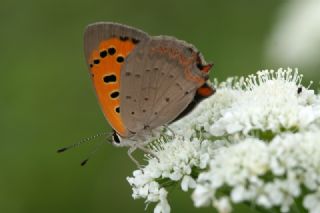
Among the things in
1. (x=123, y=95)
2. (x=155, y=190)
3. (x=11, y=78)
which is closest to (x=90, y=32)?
(x=123, y=95)

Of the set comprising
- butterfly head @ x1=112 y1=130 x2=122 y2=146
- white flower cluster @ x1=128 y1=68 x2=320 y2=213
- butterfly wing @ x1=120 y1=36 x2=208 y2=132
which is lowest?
white flower cluster @ x1=128 y1=68 x2=320 y2=213

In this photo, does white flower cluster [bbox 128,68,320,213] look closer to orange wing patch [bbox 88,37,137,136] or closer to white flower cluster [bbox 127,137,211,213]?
white flower cluster [bbox 127,137,211,213]

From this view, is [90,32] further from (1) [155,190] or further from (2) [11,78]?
(2) [11,78]

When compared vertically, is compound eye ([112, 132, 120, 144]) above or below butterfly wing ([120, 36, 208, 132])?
below

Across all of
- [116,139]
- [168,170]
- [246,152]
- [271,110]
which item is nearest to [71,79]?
[116,139]

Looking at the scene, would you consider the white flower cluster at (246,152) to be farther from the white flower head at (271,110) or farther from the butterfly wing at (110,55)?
the butterfly wing at (110,55)

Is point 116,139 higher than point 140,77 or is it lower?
lower

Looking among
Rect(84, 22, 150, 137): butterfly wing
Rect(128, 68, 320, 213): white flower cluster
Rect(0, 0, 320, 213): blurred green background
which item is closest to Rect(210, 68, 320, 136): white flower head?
Rect(128, 68, 320, 213): white flower cluster

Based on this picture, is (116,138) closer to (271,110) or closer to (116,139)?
(116,139)
